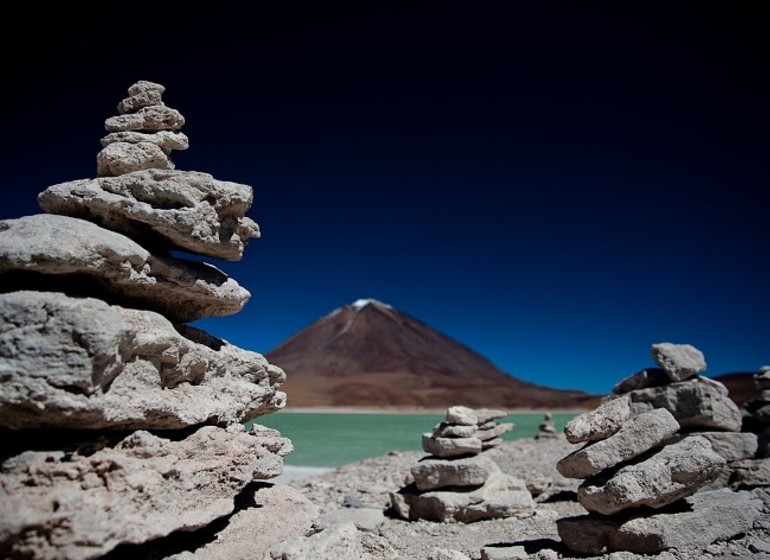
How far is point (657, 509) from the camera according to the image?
7.54 m

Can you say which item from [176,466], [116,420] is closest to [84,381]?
[116,420]

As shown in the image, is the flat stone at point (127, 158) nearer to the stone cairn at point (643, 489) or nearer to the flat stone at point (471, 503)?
the stone cairn at point (643, 489)

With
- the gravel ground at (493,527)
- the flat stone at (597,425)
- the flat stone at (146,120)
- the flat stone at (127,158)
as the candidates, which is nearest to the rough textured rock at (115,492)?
the gravel ground at (493,527)

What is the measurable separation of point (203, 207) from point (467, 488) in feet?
25.3

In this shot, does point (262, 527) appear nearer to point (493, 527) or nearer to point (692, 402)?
point (493, 527)

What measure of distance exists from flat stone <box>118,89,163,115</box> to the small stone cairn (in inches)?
516

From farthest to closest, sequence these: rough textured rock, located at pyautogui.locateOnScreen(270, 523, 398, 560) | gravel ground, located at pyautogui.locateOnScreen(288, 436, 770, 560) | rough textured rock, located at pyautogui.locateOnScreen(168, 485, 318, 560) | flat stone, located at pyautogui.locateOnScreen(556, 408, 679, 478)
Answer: flat stone, located at pyautogui.locateOnScreen(556, 408, 679, 478), gravel ground, located at pyautogui.locateOnScreen(288, 436, 770, 560), rough textured rock, located at pyautogui.locateOnScreen(168, 485, 318, 560), rough textured rock, located at pyautogui.locateOnScreen(270, 523, 398, 560)

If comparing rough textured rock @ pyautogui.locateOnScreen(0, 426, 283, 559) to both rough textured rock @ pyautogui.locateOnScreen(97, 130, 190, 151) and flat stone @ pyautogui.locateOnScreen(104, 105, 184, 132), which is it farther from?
flat stone @ pyautogui.locateOnScreen(104, 105, 184, 132)

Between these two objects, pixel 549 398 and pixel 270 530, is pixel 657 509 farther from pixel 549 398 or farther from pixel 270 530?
pixel 549 398

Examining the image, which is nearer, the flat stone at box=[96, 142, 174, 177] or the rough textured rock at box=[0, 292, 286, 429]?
the rough textured rock at box=[0, 292, 286, 429]

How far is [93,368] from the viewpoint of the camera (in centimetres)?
478

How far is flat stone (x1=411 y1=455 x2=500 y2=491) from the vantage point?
34.9ft

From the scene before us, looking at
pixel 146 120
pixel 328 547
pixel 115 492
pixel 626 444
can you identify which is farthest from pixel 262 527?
pixel 146 120

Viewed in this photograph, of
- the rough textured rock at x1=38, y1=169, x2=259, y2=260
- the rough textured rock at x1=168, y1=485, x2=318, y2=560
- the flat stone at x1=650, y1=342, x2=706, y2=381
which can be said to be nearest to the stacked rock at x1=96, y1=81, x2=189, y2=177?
the rough textured rock at x1=38, y1=169, x2=259, y2=260
